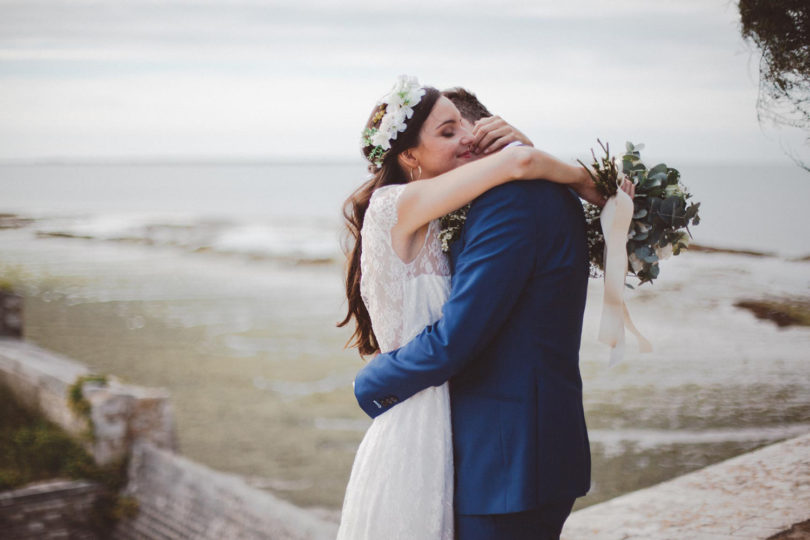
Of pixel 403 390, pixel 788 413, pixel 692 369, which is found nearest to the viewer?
pixel 403 390

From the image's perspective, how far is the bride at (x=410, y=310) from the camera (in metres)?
1.76

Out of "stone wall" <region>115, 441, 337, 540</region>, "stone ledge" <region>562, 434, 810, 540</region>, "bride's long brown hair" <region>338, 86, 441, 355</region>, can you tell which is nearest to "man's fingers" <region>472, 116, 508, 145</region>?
"bride's long brown hair" <region>338, 86, 441, 355</region>

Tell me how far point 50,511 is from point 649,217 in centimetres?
997

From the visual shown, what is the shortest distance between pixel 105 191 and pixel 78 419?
79833 mm

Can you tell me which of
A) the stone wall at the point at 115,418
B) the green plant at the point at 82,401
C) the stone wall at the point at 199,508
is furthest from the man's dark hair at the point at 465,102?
the green plant at the point at 82,401

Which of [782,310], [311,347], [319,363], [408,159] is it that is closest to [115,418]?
[408,159]

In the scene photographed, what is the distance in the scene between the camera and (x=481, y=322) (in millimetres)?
1622

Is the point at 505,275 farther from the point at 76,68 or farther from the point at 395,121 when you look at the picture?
the point at 76,68

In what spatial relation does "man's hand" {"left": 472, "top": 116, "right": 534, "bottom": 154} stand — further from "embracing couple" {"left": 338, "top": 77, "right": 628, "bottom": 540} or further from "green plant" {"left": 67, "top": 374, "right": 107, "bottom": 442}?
"green plant" {"left": 67, "top": 374, "right": 107, "bottom": 442}

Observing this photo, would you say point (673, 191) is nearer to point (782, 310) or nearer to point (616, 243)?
point (616, 243)

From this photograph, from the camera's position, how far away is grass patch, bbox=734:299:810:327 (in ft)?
64.1

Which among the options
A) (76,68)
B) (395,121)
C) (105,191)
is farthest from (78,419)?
(105,191)

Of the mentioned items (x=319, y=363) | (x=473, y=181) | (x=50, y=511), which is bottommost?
(x=319, y=363)

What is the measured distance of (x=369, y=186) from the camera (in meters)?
2.13
